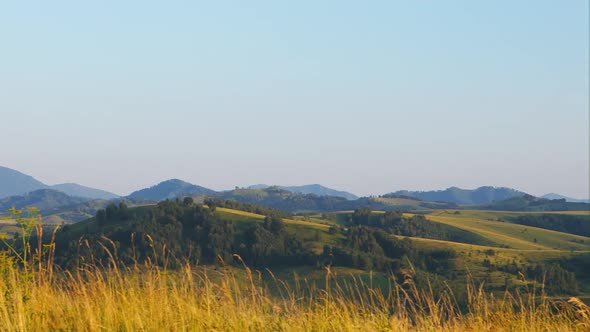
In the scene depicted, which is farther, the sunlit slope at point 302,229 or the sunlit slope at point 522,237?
the sunlit slope at point 522,237

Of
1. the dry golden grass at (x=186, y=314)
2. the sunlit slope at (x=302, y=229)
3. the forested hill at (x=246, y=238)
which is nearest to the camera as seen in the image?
the dry golden grass at (x=186, y=314)

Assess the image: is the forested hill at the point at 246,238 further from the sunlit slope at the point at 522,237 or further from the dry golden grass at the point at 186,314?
the dry golden grass at the point at 186,314

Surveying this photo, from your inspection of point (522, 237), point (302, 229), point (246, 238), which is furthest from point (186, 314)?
point (522, 237)

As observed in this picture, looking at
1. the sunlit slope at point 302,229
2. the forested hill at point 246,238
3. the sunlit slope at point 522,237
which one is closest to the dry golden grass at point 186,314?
the forested hill at point 246,238

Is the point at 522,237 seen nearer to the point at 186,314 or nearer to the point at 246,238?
the point at 246,238

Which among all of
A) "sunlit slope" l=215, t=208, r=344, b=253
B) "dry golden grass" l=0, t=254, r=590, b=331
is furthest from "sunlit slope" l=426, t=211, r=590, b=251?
"dry golden grass" l=0, t=254, r=590, b=331

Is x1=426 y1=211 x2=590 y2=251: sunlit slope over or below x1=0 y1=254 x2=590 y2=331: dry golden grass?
below

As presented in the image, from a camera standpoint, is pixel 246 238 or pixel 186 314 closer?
pixel 186 314

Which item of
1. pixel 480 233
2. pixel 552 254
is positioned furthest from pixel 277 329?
pixel 480 233

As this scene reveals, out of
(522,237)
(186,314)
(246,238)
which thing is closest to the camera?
(186,314)

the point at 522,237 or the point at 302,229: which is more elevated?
the point at 302,229

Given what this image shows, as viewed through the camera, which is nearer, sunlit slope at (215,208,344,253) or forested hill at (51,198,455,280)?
forested hill at (51,198,455,280)

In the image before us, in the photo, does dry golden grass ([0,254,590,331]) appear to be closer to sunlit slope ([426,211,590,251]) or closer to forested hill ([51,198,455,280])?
forested hill ([51,198,455,280])

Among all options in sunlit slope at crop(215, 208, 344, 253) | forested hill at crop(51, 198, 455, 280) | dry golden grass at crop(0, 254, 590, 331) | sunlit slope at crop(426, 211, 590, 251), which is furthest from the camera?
sunlit slope at crop(426, 211, 590, 251)
